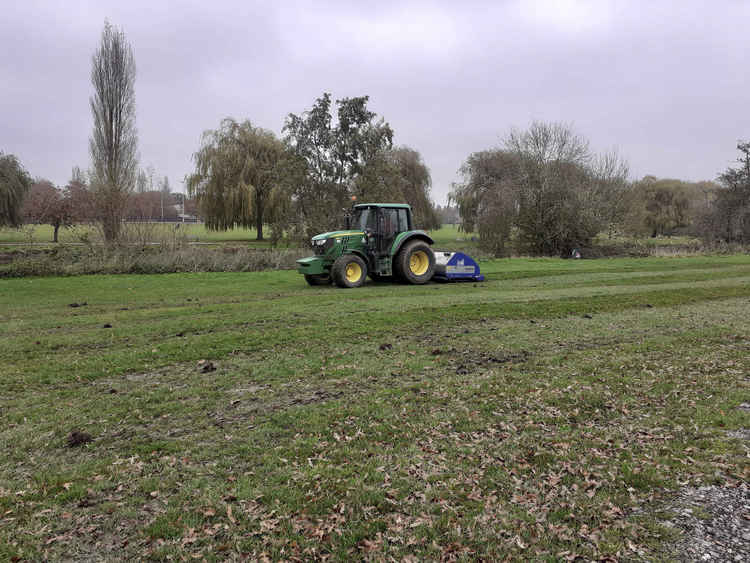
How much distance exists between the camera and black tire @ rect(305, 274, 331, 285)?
16.7 m

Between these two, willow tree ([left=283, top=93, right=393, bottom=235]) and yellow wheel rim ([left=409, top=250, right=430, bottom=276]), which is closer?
yellow wheel rim ([left=409, top=250, right=430, bottom=276])

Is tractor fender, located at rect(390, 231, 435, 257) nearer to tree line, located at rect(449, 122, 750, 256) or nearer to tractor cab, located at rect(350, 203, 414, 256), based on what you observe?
tractor cab, located at rect(350, 203, 414, 256)

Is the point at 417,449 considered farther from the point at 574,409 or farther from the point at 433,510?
the point at 574,409

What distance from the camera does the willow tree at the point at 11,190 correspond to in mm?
35688

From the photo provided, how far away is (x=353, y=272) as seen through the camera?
636 inches

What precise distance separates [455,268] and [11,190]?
34.3 meters

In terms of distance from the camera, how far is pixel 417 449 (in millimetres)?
4555

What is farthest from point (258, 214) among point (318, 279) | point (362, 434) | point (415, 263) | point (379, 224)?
point (362, 434)

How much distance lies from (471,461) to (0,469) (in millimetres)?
3914

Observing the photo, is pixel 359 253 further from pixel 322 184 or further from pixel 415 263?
pixel 322 184

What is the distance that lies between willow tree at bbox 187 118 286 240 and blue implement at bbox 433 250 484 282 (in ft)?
63.7

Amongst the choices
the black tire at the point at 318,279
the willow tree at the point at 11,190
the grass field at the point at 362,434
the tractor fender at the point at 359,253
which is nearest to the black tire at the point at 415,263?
the tractor fender at the point at 359,253

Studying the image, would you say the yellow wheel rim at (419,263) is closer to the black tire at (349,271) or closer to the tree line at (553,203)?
the black tire at (349,271)

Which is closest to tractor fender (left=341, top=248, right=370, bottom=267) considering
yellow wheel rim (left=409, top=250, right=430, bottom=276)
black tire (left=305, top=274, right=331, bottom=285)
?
black tire (left=305, top=274, right=331, bottom=285)
